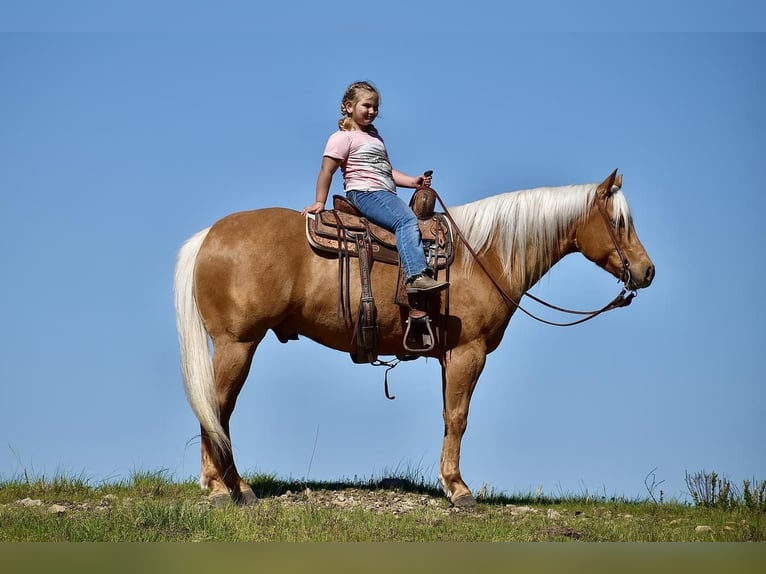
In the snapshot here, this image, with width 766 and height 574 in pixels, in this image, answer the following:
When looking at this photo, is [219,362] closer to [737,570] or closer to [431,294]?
[431,294]

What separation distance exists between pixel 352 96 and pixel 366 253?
1.49m

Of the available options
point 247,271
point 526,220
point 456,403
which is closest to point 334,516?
point 456,403

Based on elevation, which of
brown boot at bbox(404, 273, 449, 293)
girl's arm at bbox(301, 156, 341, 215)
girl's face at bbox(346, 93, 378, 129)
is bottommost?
brown boot at bbox(404, 273, 449, 293)

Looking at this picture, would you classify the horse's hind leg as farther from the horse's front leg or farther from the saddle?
the horse's front leg

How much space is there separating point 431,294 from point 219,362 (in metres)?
1.95

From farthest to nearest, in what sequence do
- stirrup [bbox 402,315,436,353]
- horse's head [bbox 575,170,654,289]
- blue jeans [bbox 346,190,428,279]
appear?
1. horse's head [bbox 575,170,654,289]
2. stirrup [bbox 402,315,436,353]
3. blue jeans [bbox 346,190,428,279]

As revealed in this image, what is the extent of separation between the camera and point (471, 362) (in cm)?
862

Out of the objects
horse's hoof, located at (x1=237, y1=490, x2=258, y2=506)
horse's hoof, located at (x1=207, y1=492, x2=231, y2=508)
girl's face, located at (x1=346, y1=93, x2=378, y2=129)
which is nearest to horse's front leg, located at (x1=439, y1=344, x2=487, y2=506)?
horse's hoof, located at (x1=237, y1=490, x2=258, y2=506)

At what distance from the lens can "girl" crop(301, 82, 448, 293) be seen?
27.8 feet

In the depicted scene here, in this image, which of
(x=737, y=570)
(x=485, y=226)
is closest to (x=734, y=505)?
(x=485, y=226)

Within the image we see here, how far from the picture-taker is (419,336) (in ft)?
28.2

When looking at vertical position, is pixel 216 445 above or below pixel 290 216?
below

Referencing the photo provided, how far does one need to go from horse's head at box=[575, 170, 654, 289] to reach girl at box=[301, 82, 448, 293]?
5.47 feet

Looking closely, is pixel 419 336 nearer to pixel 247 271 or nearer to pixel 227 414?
pixel 247 271
